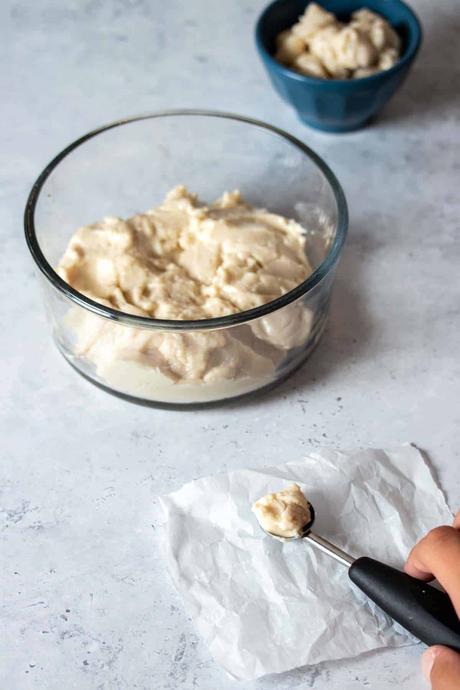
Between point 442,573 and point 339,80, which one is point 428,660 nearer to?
point 442,573

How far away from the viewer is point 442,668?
693 millimetres

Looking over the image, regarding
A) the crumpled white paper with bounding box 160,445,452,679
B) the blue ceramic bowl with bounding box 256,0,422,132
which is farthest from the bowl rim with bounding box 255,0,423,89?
the crumpled white paper with bounding box 160,445,452,679

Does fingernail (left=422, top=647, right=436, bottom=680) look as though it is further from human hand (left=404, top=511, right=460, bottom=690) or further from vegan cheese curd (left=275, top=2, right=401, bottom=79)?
vegan cheese curd (left=275, top=2, right=401, bottom=79)

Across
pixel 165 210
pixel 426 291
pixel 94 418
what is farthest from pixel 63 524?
pixel 426 291

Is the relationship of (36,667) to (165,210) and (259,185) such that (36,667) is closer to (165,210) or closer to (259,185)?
(165,210)

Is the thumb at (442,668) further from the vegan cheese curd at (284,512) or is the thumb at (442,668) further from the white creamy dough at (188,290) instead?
the white creamy dough at (188,290)

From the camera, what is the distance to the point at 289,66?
126 centimetres

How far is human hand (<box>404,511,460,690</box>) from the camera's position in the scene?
69 cm

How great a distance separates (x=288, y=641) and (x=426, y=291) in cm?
50

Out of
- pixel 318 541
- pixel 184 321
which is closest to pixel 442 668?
pixel 318 541

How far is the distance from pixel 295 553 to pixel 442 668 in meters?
0.17

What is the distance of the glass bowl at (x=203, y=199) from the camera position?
89 cm

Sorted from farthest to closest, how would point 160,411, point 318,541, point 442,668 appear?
point 160,411 < point 318,541 < point 442,668

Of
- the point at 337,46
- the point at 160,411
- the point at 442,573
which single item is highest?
the point at 337,46
